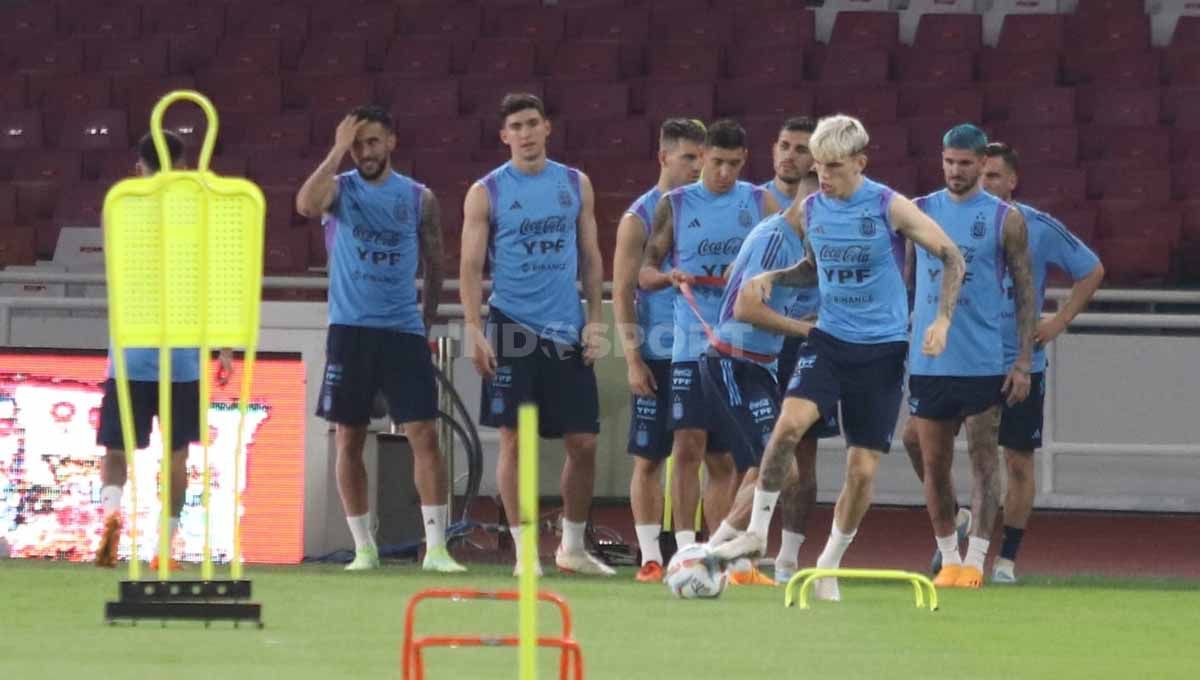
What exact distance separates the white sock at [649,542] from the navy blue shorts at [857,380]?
1.63 metres

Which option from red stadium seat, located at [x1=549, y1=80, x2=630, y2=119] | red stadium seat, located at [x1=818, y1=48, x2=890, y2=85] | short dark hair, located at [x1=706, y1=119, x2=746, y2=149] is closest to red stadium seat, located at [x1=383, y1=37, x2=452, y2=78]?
red stadium seat, located at [x1=549, y1=80, x2=630, y2=119]

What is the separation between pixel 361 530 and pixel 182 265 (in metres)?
3.92

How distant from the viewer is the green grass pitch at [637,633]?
6.64 m

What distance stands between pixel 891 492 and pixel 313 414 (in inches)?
194

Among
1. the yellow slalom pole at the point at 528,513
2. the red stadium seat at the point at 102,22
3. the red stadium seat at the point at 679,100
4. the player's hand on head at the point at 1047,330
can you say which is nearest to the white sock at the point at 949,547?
the player's hand on head at the point at 1047,330

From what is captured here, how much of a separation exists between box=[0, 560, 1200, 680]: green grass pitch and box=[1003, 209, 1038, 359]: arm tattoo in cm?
119

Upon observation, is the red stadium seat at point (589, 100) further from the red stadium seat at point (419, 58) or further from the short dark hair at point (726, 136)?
the short dark hair at point (726, 136)

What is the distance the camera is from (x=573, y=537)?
36.8ft

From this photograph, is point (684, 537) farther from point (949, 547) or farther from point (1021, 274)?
point (1021, 274)

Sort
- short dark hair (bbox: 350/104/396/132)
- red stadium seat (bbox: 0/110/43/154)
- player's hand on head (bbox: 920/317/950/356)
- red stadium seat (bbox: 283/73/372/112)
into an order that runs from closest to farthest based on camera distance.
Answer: player's hand on head (bbox: 920/317/950/356) < short dark hair (bbox: 350/104/396/132) < red stadium seat (bbox: 0/110/43/154) < red stadium seat (bbox: 283/73/372/112)

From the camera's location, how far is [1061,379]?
51.8 ft

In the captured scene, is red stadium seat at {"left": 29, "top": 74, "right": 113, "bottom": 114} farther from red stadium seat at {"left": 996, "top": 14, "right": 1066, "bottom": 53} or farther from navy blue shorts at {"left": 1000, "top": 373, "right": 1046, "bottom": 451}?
navy blue shorts at {"left": 1000, "top": 373, "right": 1046, "bottom": 451}

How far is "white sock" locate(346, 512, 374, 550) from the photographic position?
11.2m

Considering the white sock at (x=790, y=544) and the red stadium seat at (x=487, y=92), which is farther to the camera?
the red stadium seat at (x=487, y=92)
